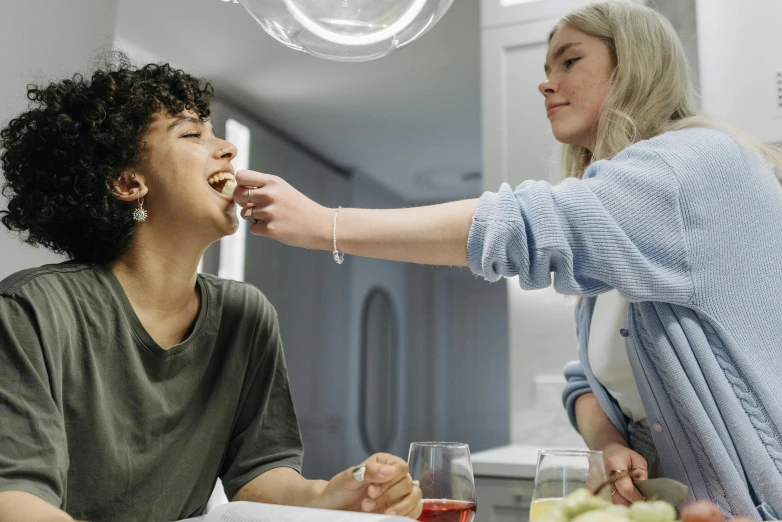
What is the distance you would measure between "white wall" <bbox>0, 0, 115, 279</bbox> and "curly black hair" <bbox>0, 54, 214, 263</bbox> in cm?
66

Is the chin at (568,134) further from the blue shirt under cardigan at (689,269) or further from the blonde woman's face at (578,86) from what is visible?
the blue shirt under cardigan at (689,269)

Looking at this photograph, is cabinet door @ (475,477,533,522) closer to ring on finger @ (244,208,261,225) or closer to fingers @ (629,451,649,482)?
fingers @ (629,451,649,482)

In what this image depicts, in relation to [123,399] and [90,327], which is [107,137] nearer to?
[90,327]

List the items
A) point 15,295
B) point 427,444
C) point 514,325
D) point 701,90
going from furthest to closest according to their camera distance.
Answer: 1. point 514,325
2. point 701,90
3. point 15,295
4. point 427,444

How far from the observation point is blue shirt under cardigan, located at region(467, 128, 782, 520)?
→ 89cm

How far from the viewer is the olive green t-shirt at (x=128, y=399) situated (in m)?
0.92

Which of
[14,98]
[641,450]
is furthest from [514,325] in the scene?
[14,98]

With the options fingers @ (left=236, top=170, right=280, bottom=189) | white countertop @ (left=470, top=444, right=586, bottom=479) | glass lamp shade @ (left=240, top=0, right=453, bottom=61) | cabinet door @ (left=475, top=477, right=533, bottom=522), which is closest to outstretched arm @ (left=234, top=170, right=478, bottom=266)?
fingers @ (left=236, top=170, right=280, bottom=189)

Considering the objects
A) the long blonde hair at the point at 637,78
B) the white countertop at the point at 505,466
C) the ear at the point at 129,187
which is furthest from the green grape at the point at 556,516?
the white countertop at the point at 505,466

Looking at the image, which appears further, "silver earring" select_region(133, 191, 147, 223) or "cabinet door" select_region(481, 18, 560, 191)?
"cabinet door" select_region(481, 18, 560, 191)

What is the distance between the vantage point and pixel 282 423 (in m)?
1.28

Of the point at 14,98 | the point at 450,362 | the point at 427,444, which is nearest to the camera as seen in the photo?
the point at 427,444

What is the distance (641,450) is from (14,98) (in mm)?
1714

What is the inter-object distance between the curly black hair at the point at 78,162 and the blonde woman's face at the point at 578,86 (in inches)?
28.8
